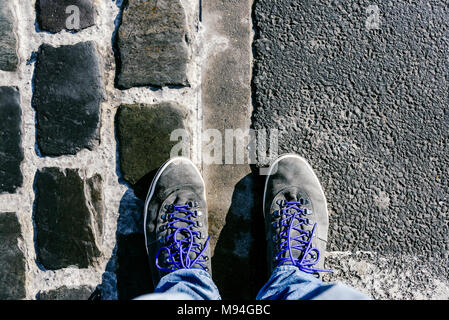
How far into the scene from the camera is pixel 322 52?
64.9 inches

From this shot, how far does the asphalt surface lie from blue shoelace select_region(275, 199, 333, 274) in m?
0.19

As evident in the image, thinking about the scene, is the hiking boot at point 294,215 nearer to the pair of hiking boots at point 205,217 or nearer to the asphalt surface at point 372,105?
the pair of hiking boots at point 205,217

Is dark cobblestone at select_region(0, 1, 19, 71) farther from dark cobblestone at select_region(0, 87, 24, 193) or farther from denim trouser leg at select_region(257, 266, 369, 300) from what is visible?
denim trouser leg at select_region(257, 266, 369, 300)

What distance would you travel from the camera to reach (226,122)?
5.48ft

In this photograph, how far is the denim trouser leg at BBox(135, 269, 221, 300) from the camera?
4.72ft

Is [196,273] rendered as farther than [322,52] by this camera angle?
No

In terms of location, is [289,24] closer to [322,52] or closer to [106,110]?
[322,52]

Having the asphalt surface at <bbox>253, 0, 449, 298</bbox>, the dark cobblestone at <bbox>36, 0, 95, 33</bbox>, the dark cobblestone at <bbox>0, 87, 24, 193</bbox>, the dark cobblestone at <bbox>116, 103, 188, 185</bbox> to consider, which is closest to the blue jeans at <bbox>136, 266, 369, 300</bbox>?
the asphalt surface at <bbox>253, 0, 449, 298</bbox>

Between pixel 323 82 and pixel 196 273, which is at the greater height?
pixel 323 82

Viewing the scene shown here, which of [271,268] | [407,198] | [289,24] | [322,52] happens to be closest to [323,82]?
[322,52]

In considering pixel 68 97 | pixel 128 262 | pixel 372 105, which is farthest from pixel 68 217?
pixel 372 105

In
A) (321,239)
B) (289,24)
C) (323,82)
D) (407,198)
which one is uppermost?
(289,24)

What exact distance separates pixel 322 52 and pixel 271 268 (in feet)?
3.55

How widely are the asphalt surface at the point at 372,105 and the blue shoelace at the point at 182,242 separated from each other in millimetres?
581
